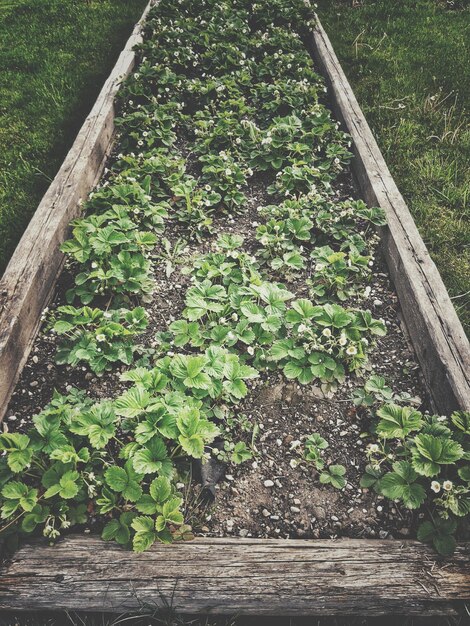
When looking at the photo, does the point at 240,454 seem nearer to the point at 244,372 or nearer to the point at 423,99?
the point at 244,372

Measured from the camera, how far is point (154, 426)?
2025 mm

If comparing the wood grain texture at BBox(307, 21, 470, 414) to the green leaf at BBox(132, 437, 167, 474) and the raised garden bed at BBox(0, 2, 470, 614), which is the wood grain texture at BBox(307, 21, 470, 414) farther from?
the green leaf at BBox(132, 437, 167, 474)

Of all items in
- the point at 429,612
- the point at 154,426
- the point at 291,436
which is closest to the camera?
the point at 429,612

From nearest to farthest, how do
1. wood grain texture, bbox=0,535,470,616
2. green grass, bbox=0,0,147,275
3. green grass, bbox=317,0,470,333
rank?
wood grain texture, bbox=0,535,470,616 < green grass, bbox=317,0,470,333 < green grass, bbox=0,0,147,275

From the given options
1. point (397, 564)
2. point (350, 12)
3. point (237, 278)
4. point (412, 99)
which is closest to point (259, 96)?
point (412, 99)

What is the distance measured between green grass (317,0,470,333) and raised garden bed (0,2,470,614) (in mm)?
490

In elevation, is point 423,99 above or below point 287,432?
above

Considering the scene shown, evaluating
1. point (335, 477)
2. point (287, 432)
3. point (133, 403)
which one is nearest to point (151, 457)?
point (133, 403)

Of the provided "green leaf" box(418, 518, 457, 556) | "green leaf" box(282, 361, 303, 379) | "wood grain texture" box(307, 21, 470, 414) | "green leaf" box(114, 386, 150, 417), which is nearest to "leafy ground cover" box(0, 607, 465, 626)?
"green leaf" box(418, 518, 457, 556)

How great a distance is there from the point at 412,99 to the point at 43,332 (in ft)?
13.5

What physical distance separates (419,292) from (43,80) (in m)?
4.54

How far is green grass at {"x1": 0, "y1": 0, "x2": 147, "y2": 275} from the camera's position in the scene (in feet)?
12.5

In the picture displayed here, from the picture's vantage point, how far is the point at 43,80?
16.7 ft

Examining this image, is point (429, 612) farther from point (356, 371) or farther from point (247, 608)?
point (356, 371)
